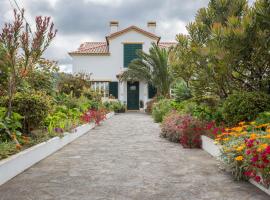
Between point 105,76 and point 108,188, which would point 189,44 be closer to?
point 108,188

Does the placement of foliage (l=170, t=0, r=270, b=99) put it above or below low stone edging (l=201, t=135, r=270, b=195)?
above

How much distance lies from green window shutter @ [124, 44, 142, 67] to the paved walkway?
22.6 m

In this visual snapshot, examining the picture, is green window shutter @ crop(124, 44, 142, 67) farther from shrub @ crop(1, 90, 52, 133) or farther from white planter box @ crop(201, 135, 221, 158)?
shrub @ crop(1, 90, 52, 133)

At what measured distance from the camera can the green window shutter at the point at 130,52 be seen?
30688 mm

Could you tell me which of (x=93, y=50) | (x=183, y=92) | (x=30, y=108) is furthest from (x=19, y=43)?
(x=93, y=50)

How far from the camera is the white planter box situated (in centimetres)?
732

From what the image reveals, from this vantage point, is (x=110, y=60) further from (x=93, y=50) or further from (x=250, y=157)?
(x=250, y=157)

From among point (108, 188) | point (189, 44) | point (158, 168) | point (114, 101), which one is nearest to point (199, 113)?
point (189, 44)

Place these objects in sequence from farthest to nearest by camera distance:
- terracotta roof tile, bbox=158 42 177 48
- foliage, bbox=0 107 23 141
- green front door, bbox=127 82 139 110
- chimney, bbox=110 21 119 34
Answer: terracotta roof tile, bbox=158 42 177 48 < chimney, bbox=110 21 119 34 < green front door, bbox=127 82 139 110 < foliage, bbox=0 107 23 141

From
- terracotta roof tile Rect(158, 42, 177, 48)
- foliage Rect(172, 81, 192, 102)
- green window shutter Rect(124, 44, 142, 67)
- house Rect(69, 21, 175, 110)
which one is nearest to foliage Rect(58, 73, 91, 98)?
foliage Rect(172, 81, 192, 102)

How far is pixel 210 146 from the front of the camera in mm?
7965

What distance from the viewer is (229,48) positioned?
878cm

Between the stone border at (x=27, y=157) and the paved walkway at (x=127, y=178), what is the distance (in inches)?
5.3

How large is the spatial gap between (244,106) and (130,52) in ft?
77.6
